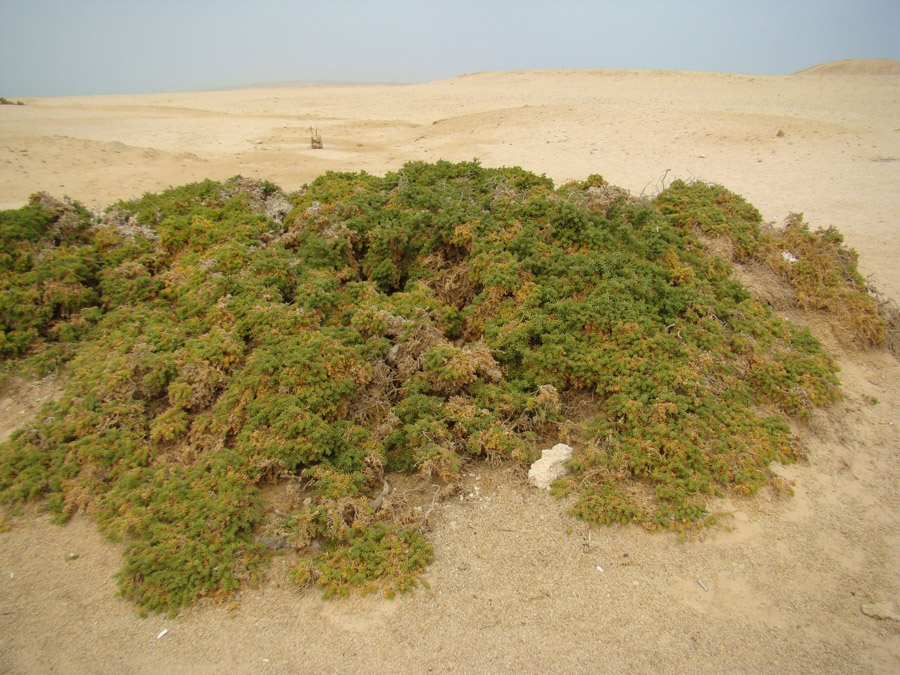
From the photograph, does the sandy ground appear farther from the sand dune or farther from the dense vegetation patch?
the sand dune

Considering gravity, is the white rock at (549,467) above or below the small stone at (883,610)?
above

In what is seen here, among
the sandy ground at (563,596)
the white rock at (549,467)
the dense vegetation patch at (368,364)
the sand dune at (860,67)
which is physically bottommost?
the sandy ground at (563,596)

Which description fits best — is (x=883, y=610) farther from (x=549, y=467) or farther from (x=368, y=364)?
(x=368, y=364)

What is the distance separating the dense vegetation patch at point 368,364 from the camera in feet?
14.2

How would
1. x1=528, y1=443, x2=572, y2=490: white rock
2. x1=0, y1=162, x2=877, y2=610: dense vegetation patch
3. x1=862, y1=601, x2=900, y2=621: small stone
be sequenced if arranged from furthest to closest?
x1=528, y1=443, x2=572, y2=490: white rock → x1=0, y1=162, x2=877, y2=610: dense vegetation patch → x1=862, y1=601, x2=900, y2=621: small stone

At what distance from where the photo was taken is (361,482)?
455cm

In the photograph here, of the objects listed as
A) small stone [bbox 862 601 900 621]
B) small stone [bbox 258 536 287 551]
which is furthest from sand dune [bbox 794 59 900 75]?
small stone [bbox 258 536 287 551]

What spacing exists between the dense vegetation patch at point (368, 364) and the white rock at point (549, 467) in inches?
5.4

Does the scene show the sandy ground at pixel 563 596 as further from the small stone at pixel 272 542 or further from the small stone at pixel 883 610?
the small stone at pixel 272 542

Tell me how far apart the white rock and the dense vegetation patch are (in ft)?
0.45

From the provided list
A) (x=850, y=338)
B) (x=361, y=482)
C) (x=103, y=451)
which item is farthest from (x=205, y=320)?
(x=850, y=338)

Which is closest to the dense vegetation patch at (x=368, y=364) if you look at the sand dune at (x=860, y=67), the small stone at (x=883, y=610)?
the small stone at (x=883, y=610)

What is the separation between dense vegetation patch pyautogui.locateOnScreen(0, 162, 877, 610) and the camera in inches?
170

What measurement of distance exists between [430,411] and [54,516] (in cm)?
353
